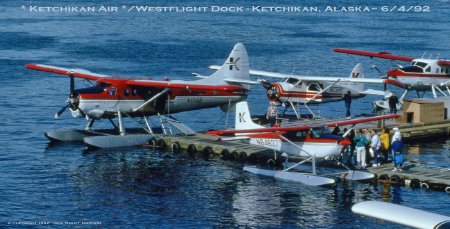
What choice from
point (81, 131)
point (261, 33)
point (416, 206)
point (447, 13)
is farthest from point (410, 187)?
point (447, 13)

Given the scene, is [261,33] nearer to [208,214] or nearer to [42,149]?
[42,149]

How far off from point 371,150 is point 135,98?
37.7ft

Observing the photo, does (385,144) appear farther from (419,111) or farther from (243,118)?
(419,111)

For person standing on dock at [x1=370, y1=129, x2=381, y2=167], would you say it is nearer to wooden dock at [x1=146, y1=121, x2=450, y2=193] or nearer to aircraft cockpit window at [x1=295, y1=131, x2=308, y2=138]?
wooden dock at [x1=146, y1=121, x2=450, y2=193]

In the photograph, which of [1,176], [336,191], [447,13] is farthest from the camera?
[447,13]

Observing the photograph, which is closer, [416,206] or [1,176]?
[416,206]

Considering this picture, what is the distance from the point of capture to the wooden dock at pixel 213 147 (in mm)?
37938

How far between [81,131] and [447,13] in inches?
4385

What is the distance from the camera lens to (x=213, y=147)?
39250 millimetres

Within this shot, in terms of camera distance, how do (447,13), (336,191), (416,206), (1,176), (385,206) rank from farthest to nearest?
(447,13) < (1,176) < (336,191) < (416,206) < (385,206)

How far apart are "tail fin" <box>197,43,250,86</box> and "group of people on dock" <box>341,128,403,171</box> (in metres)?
9.72

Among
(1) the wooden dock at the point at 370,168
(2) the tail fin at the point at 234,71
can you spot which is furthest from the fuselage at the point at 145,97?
(1) the wooden dock at the point at 370,168

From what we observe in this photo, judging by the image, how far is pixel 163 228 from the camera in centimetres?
2855

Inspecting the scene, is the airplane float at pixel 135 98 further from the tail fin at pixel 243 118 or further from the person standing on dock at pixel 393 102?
the person standing on dock at pixel 393 102
